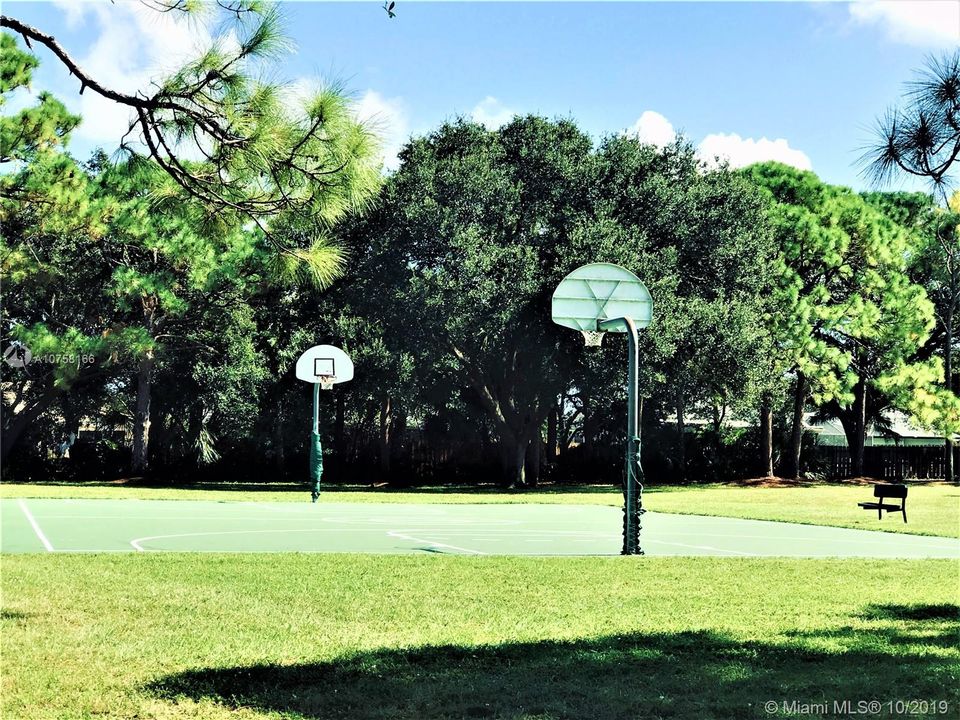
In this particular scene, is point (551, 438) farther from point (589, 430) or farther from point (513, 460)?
point (513, 460)

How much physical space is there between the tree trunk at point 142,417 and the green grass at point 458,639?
2610cm

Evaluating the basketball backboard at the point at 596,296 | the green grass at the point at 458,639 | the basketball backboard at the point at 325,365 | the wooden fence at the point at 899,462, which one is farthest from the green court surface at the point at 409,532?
the wooden fence at the point at 899,462

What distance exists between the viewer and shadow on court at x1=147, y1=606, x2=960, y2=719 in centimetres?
566

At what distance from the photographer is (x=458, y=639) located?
294 inches

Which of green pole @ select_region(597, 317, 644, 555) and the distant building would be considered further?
the distant building

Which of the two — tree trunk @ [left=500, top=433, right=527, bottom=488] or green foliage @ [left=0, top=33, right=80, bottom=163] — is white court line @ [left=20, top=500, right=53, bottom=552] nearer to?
green foliage @ [left=0, top=33, right=80, bottom=163]

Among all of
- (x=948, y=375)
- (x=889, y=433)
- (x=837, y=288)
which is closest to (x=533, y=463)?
(x=837, y=288)

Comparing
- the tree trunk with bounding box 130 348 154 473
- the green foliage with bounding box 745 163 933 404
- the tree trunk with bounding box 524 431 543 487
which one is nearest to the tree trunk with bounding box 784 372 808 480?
the green foliage with bounding box 745 163 933 404

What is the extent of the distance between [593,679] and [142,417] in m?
33.4

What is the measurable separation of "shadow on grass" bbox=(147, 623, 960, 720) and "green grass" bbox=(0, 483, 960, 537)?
11581mm

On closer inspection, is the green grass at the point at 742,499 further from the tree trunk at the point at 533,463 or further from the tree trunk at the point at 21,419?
the tree trunk at the point at 21,419

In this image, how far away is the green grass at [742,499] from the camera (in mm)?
20281

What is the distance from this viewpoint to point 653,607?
29.3 feet

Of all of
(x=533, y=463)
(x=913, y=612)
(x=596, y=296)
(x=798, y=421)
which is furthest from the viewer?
(x=798, y=421)
